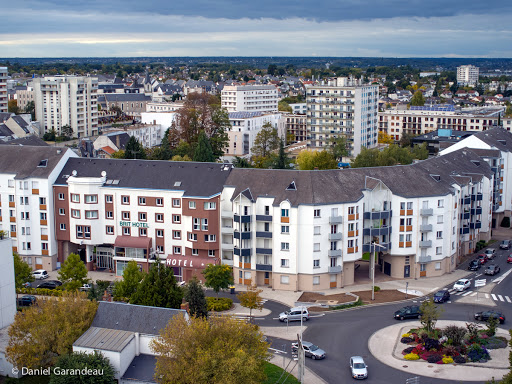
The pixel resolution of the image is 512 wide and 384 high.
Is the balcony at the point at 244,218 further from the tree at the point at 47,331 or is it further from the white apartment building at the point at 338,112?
the white apartment building at the point at 338,112

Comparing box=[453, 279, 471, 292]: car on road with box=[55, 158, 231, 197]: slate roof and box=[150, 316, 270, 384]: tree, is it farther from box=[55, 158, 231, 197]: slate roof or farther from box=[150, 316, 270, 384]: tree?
box=[150, 316, 270, 384]: tree

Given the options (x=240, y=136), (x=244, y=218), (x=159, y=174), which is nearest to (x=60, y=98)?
(x=240, y=136)

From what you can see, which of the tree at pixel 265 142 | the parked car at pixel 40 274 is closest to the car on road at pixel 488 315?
the parked car at pixel 40 274

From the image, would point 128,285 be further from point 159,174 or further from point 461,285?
point 461,285

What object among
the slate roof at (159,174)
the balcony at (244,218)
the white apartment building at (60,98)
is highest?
the white apartment building at (60,98)

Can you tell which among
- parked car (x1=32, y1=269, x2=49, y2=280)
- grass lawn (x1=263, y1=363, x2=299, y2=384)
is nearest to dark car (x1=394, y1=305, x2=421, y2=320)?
grass lawn (x1=263, y1=363, x2=299, y2=384)

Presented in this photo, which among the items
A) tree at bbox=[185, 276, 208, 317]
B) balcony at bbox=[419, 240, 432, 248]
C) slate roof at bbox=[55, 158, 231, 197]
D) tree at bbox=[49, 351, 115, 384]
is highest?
slate roof at bbox=[55, 158, 231, 197]
